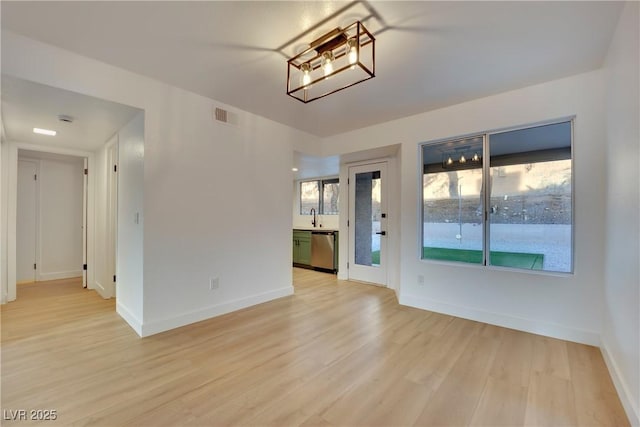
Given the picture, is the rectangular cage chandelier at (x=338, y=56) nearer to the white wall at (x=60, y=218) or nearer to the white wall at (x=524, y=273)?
the white wall at (x=524, y=273)

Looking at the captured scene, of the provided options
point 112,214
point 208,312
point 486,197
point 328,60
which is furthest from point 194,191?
point 486,197

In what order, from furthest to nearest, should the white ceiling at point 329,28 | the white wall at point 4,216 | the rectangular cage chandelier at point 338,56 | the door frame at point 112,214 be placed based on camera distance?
the door frame at point 112,214
the white wall at point 4,216
the rectangular cage chandelier at point 338,56
the white ceiling at point 329,28

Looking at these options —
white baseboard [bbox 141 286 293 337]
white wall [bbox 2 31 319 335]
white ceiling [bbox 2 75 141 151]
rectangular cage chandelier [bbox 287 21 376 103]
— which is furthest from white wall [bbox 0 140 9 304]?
rectangular cage chandelier [bbox 287 21 376 103]

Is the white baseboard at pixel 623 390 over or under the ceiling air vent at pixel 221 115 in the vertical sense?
under

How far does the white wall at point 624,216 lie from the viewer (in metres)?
1.60

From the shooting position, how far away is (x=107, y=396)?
69.3 inches

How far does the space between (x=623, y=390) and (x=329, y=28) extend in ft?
10.1

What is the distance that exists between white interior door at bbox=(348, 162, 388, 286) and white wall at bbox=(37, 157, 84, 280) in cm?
493

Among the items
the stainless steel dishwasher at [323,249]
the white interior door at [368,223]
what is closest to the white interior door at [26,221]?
the stainless steel dishwasher at [323,249]

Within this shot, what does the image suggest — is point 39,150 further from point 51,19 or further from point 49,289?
point 51,19

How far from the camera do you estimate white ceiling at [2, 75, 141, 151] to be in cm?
229

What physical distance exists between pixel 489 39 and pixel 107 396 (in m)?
3.68

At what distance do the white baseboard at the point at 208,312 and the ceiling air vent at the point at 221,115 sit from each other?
2.20 metres

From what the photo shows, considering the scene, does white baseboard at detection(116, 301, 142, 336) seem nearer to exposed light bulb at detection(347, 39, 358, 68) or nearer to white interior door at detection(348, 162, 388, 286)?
exposed light bulb at detection(347, 39, 358, 68)
